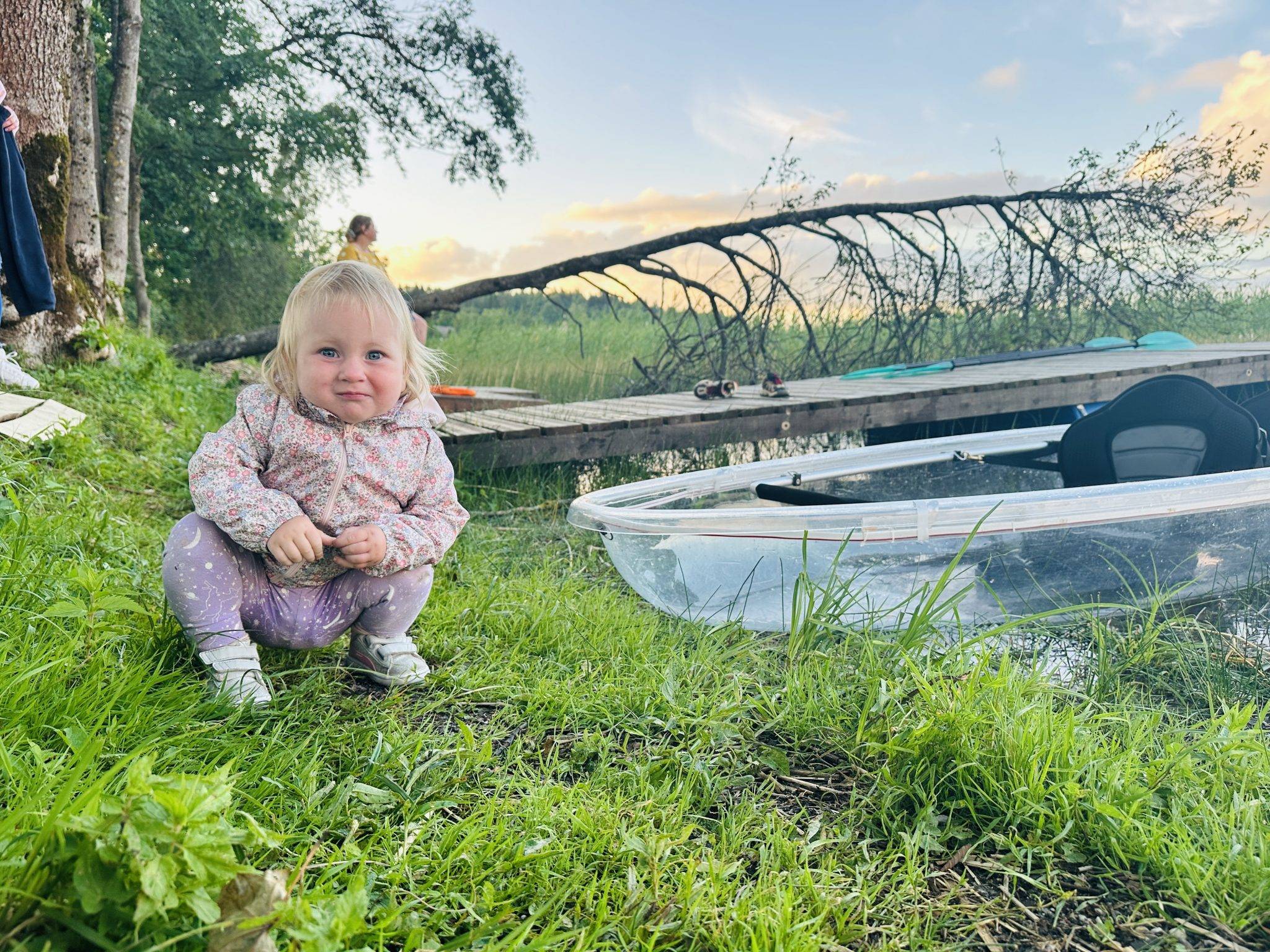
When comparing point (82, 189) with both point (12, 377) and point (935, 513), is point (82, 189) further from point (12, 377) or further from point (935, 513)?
point (935, 513)

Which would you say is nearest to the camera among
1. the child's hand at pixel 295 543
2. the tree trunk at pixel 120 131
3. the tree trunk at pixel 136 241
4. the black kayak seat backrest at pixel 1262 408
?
the child's hand at pixel 295 543

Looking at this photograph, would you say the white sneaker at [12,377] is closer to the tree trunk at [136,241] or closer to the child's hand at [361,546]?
the child's hand at [361,546]

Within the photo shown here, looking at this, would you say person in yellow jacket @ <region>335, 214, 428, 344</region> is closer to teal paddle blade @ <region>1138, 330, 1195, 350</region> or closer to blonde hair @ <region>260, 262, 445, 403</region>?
blonde hair @ <region>260, 262, 445, 403</region>

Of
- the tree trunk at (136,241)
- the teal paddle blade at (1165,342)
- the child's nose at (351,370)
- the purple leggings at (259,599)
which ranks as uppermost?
the tree trunk at (136,241)

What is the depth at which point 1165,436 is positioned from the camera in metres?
Answer: 3.73

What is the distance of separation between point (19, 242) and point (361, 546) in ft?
15.1

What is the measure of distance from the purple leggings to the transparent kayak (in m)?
0.90

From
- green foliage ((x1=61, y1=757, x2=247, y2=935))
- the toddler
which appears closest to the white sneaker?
the toddler

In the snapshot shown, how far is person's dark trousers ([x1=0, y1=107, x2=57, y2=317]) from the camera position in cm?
515

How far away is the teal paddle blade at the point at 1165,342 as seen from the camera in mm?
7520

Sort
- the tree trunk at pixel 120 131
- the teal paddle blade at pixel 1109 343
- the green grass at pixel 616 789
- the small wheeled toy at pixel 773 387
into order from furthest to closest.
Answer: the tree trunk at pixel 120 131
the teal paddle blade at pixel 1109 343
the small wheeled toy at pixel 773 387
the green grass at pixel 616 789

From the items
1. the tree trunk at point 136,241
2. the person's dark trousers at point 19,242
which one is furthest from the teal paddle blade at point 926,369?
the tree trunk at point 136,241

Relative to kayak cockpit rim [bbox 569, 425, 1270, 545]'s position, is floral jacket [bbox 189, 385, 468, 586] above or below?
above

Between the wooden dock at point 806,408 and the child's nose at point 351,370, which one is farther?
the wooden dock at point 806,408
